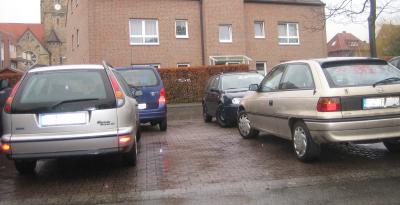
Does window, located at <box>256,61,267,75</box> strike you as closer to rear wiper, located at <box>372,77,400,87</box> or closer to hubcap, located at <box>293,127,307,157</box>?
hubcap, located at <box>293,127,307,157</box>

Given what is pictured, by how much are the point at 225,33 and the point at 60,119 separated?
26.2 metres

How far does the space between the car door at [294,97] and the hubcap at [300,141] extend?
0.75ft

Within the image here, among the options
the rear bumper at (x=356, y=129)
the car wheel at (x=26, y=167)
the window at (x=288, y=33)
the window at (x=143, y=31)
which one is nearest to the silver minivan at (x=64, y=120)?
the car wheel at (x=26, y=167)

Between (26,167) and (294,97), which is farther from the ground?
(294,97)

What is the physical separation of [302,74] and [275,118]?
97cm

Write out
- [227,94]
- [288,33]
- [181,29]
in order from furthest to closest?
[288,33] < [181,29] < [227,94]

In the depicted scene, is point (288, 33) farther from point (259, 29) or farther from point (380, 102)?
point (380, 102)

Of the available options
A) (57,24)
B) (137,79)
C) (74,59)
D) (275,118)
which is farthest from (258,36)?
(57,24)

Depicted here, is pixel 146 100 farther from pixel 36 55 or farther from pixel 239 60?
pixel 36 55

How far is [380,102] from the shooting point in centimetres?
643

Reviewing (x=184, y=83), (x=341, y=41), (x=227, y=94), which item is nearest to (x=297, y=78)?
(x=227, y=94)

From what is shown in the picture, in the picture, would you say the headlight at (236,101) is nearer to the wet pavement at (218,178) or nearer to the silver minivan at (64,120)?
the wet pavement at (218,178)

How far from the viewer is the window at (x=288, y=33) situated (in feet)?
111

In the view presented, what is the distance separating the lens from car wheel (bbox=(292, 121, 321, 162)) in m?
6.67
